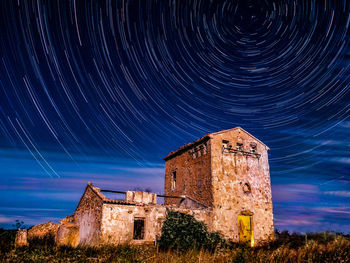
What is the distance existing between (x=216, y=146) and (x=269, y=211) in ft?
24.1

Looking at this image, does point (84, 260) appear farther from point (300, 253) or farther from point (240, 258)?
point (300, 253)

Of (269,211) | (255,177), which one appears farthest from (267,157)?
(269,211)

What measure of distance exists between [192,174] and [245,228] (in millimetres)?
6165

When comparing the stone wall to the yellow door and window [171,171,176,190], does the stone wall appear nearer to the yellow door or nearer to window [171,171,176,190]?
window [171,171,176,190]

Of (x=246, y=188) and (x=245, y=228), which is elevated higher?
(x=246, y=188)

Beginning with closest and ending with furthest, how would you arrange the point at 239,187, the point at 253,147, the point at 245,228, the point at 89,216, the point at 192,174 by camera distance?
the point at 89,216
the point at 245,228
the point at 239,187
the point at 192,174
the point at 253,147

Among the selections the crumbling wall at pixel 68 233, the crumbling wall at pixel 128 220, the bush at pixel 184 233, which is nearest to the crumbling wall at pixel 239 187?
the bush at pixel 184 233

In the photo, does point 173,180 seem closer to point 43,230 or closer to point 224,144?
point 224,144

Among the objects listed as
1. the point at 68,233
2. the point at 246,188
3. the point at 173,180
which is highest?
the point at 173,180

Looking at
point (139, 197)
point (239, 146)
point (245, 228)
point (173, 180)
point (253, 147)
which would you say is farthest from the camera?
point (173, 180)

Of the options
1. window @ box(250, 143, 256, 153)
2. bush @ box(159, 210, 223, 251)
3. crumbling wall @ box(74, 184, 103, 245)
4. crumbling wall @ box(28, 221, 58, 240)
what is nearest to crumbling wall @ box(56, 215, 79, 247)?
crumbling wall @ box(74, 184, 103, 245)

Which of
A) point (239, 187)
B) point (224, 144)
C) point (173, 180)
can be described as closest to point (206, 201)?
point (239, 187)

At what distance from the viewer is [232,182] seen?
2028 cm

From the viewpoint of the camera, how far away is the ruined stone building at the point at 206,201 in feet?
52.8
